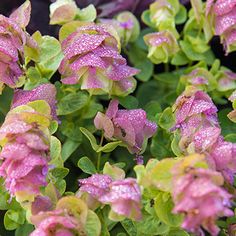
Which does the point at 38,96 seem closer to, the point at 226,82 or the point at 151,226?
the point at 151,226

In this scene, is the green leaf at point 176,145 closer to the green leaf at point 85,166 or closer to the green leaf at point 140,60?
the green leaf at point 85,166

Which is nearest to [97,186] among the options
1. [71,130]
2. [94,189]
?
[94,189]

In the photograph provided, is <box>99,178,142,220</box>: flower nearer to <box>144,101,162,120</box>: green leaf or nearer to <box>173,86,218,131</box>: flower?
<box>173,86,218,131</box>: flower

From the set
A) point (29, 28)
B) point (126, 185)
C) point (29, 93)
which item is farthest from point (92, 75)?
point (29, 28)

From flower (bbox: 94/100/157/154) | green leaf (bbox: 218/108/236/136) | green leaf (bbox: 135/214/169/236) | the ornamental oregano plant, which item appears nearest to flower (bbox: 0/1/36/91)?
the ornamental oregano plant

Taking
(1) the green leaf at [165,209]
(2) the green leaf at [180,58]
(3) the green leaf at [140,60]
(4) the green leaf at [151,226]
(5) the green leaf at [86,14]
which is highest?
(5) the green leaf at [86,14]

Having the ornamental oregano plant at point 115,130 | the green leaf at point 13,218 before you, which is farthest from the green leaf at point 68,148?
the green leaf at point 13,218

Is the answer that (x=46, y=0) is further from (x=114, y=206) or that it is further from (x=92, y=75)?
(x=114, y=206)
